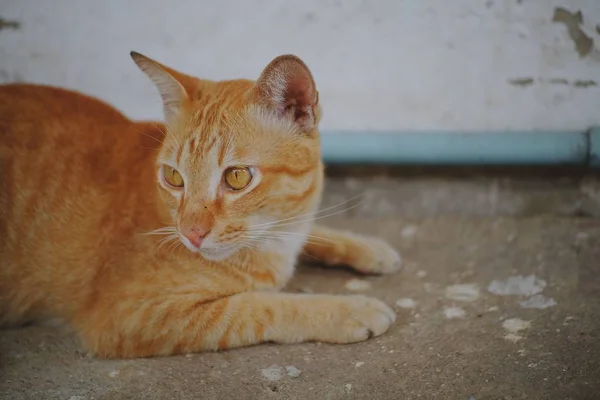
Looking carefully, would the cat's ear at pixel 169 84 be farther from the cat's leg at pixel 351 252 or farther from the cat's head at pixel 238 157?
the cat's leg at pixel 351 252

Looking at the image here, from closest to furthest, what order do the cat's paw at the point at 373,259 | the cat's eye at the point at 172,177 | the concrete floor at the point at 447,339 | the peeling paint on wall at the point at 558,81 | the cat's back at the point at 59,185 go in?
1. the concrete floor at the point at 447,339
2. the cat's eye at the point at 172,177
3. the cat's back at the point at 59,185
4. the cat's paw at the point at 373,259
5. the peeling paint on wall at the point at 558,81

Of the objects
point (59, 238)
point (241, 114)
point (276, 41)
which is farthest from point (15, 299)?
point (276, 41)

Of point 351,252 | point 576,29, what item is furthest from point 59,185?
point 576,29

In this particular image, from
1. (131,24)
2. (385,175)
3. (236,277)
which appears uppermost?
(131,24)

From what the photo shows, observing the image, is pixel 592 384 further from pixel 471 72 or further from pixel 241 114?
pixel 471 72

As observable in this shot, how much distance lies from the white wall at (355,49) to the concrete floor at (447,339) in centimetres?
31

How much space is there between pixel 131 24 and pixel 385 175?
0.96m

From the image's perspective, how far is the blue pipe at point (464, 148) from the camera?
183 centimetres

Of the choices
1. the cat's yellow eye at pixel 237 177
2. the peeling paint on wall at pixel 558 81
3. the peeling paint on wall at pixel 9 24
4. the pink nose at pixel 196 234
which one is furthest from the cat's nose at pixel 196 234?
the peeling paint on wall at pixel 558 81

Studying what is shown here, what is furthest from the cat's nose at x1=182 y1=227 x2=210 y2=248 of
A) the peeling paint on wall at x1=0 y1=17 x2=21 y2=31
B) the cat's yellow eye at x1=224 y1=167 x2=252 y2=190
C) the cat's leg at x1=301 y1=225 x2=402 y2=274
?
the peeling paint on wall at x1=0 y1=17 x2=21 y2=31

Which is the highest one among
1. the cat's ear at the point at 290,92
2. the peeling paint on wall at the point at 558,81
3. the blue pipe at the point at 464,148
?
the peeling paint on wall at the point at 558,81

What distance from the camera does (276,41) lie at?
1834 mm

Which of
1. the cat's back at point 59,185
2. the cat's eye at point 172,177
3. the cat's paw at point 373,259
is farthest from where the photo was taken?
the cat's paw at point 373,259

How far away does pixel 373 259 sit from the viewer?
170 centimetres
